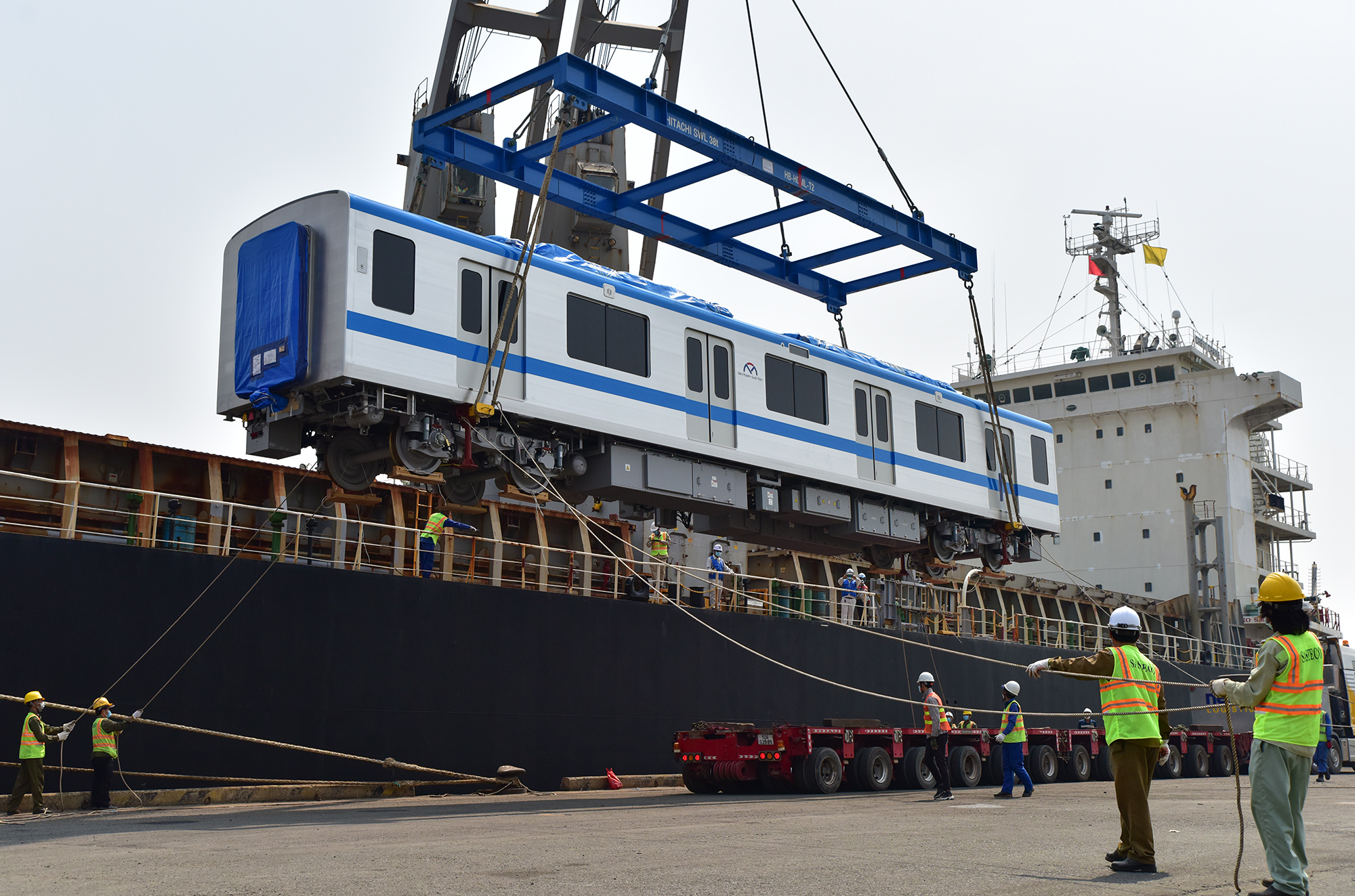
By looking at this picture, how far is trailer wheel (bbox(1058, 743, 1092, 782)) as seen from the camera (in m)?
19.6

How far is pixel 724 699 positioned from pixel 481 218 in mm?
11179

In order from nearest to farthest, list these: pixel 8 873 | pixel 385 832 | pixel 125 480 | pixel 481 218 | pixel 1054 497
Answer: pixel 8 873
pixel 385 832
pixel 125 480
pixel 1054 497
pixel 481 218

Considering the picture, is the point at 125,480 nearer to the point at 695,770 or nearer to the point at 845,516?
the point at 695,770

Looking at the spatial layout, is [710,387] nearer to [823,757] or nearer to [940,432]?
[823,757]

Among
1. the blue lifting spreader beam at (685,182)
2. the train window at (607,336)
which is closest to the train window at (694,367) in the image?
the train window at (607,336)

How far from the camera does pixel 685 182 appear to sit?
15945 mm

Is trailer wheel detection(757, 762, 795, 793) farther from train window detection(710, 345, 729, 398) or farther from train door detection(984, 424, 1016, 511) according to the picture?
train door detection(984, 424, 1016, 511)

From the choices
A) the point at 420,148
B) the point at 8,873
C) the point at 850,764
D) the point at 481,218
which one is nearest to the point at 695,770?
the point at 850,764

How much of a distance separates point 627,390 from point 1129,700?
8.37 meters

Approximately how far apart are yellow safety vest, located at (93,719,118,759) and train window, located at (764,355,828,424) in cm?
898

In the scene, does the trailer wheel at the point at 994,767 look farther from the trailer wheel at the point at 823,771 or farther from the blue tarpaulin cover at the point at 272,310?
the blue tarpaulin cover at the point at 272,310

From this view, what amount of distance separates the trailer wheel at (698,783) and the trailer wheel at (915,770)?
106 inches

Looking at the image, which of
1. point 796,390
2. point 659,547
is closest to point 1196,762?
point 659,547

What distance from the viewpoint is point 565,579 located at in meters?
20.1
